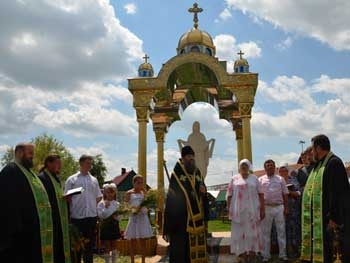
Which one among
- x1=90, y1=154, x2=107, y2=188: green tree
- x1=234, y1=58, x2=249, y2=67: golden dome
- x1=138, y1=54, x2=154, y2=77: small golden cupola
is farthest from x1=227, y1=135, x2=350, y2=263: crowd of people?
x1=90, y1=154, x2=107, y2=188: green tree

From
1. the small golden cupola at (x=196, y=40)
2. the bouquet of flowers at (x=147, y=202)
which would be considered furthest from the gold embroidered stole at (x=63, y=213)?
the small golden cupola at (x=196, y=40)

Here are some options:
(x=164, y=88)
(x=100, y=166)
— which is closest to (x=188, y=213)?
(x=164, y=88)

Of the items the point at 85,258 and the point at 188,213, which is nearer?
the point at 188,213

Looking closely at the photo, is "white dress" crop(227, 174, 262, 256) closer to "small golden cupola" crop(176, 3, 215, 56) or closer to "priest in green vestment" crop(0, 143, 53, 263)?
"priest in green vestment" crop(0, 143, 53, 263)

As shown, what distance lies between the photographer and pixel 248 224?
7.80 metres

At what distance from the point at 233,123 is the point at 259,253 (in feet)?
26.4

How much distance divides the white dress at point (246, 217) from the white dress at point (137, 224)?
1.74 metres

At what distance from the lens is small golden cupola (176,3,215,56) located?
14.8 meters

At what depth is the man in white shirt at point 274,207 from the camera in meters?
8.21

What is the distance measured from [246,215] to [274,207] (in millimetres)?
777

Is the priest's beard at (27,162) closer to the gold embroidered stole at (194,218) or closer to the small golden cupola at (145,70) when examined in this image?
the gold embroidered stole at (194,218)

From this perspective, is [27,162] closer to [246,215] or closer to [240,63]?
[246,215]

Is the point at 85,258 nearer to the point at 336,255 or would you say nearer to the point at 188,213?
the point at 188,213

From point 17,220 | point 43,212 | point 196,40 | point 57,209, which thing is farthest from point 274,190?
point 196,40
